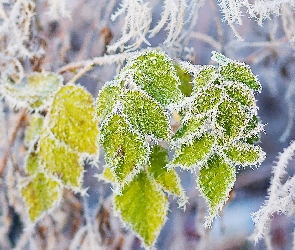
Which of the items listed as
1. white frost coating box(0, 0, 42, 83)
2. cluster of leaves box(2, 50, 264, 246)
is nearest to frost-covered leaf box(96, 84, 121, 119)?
cluster of leaves box(2, 50, 264, 246)

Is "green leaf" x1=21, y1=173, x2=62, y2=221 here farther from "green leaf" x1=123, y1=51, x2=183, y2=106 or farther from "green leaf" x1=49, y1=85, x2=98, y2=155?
"green leaf" x1=123, y1=51, x2=183, y2=106

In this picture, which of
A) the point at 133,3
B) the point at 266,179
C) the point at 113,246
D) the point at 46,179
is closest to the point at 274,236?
the point at 266,179

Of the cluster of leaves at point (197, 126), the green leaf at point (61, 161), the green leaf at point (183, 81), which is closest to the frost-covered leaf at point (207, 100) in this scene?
the cluster of leaves at point (197, 126)

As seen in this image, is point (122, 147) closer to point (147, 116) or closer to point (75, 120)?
point (147, 116)

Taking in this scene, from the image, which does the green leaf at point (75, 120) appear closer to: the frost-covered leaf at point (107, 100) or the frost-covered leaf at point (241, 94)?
the frost-covered leaf at point (107, 100)

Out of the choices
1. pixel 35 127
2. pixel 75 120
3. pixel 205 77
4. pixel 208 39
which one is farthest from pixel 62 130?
pixel 208 39

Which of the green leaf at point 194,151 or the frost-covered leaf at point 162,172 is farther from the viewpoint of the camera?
the frost-covered leaf at point 162,172
